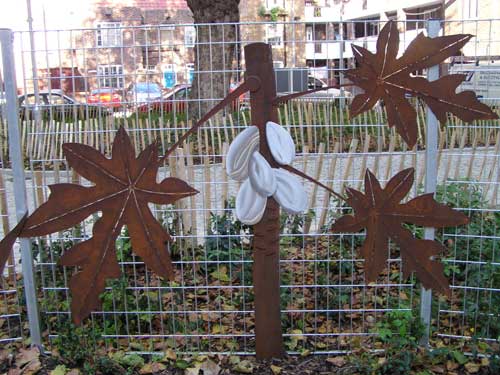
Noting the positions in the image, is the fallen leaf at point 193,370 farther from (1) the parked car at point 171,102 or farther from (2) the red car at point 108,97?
(2) the red car at point 108,97

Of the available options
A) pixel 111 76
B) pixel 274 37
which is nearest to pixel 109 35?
pixel 111 76

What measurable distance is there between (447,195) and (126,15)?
26489mm

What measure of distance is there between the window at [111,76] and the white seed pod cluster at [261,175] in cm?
101

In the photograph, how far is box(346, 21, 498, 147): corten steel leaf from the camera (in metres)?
2.48

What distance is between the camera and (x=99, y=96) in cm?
337

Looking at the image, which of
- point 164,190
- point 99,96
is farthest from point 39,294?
point 164,190

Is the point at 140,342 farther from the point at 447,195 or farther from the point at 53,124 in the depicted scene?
the point at 447,195

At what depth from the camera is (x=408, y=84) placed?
8.16ft

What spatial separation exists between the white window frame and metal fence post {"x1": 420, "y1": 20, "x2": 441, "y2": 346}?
5.61 feet

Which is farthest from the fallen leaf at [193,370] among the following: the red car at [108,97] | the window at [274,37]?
the window at [274,37]

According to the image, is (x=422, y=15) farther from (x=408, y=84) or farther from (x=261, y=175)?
(x=261, y=175)

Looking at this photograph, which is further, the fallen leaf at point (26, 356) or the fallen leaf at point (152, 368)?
the fallen leaf at point (26, 356)

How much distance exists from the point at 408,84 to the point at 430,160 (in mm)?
787

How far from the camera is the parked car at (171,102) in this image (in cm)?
345
